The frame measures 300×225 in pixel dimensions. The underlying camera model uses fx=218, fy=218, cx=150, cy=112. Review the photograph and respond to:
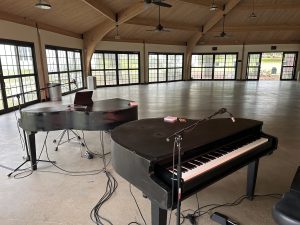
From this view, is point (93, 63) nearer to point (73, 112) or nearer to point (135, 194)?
point (73, 112)

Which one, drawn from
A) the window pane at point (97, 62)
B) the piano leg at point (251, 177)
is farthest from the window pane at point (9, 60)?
the piano leg at point (251, 177)

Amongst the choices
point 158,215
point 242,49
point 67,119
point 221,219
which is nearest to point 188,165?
point 158,215

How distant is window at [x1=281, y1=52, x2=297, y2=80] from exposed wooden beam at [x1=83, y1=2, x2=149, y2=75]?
13.2 m

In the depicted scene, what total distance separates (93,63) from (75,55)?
55.9 inches

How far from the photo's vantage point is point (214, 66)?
57.0 feet

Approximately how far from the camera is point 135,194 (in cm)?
264

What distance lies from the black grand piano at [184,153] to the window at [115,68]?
11.4m

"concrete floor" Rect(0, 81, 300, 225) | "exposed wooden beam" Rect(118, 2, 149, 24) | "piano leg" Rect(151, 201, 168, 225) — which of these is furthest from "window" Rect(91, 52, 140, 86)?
"piano leg" Rect(151, 201, 168, 225)

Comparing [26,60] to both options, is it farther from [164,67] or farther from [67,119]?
[164,67]

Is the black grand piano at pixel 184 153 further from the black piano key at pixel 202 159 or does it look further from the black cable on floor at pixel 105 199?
the black cable on floor at pixel 105 199

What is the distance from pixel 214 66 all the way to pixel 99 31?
9.95 metres

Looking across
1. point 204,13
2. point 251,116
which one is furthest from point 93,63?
point 251,116

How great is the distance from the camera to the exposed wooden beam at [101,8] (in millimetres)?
7492

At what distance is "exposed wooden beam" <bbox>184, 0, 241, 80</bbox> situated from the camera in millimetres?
11172
